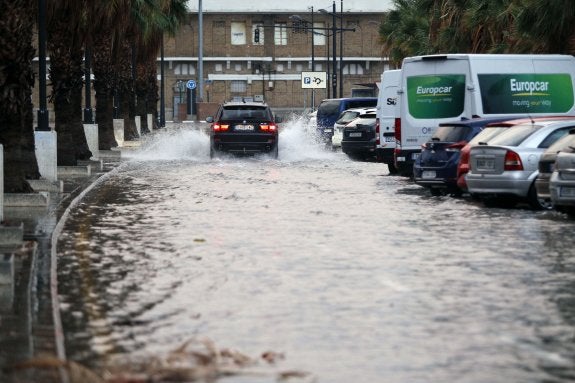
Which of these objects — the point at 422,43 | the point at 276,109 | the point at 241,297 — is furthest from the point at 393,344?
the point at 276,109

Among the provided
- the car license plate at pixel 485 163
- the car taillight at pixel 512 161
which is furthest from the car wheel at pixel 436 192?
the car taillight at pixel 512 161

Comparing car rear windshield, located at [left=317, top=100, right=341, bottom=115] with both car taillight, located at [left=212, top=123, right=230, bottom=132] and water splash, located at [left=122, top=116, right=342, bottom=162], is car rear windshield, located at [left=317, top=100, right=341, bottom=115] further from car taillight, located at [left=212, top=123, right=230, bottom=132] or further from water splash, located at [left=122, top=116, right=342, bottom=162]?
car taillight, located at [left=212, top=123, right=230, bottom=132]

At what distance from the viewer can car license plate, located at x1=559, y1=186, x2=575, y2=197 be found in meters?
21.8

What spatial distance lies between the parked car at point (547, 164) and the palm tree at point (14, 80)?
27.7 feet

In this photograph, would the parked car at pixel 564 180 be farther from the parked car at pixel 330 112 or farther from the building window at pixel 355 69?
the building window at pixel 355 69

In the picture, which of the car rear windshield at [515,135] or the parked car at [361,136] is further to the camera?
the parked car at [361,136]

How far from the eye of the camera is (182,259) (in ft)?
56.3

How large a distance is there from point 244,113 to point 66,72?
833 cm

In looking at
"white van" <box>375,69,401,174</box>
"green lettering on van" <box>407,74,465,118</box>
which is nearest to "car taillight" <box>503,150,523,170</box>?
"green lettering on van" <box>407,74,465,118</box>

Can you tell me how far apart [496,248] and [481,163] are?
738 cm

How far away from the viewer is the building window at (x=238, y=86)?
426ft

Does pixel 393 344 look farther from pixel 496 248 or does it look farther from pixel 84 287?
pixel 496 248

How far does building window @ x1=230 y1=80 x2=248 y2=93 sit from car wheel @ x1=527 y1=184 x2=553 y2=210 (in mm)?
105192

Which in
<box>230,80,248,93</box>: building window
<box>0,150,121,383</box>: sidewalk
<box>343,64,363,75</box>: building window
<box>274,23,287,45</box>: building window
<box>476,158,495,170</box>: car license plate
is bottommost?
<box>0,150,121,383</box>: sidewalk
